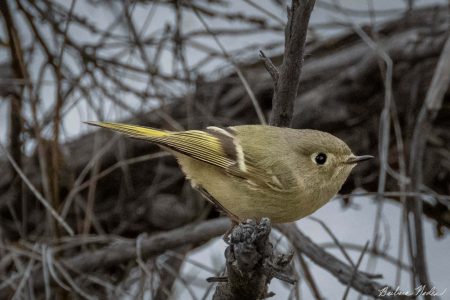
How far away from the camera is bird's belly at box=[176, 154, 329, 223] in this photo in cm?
186

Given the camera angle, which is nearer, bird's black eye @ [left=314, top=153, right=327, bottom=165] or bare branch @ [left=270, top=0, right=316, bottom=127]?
bare branch @ [left=270, top=0, right=316, bottom=127]

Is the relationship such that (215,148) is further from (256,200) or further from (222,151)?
(256,200)

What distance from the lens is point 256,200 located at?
188 cm

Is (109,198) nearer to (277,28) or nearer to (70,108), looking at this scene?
(70,108)

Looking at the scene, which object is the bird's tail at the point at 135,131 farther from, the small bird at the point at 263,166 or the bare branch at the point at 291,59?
the bare branch at the point at 291,59

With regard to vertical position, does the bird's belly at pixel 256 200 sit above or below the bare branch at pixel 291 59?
below

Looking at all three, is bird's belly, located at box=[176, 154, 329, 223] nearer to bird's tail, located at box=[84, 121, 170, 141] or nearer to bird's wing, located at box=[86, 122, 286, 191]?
bird's wing, located at box=[86, 122, 286, 191]

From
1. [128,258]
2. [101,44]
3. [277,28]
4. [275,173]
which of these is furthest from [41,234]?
[275,173]

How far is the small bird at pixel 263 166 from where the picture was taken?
1873 mm

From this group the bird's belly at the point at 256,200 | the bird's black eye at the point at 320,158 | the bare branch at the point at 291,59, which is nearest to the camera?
the bare branch at the point at 291,59

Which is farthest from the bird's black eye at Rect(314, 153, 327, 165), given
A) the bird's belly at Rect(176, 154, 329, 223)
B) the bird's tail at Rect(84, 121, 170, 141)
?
the bird's tail at Rect(84, 121, 170, 141)

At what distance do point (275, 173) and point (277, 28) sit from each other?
1.23m

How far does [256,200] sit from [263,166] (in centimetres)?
12

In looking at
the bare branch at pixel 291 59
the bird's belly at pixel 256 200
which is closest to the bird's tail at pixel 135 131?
the bird's belly at pixel 256 200
